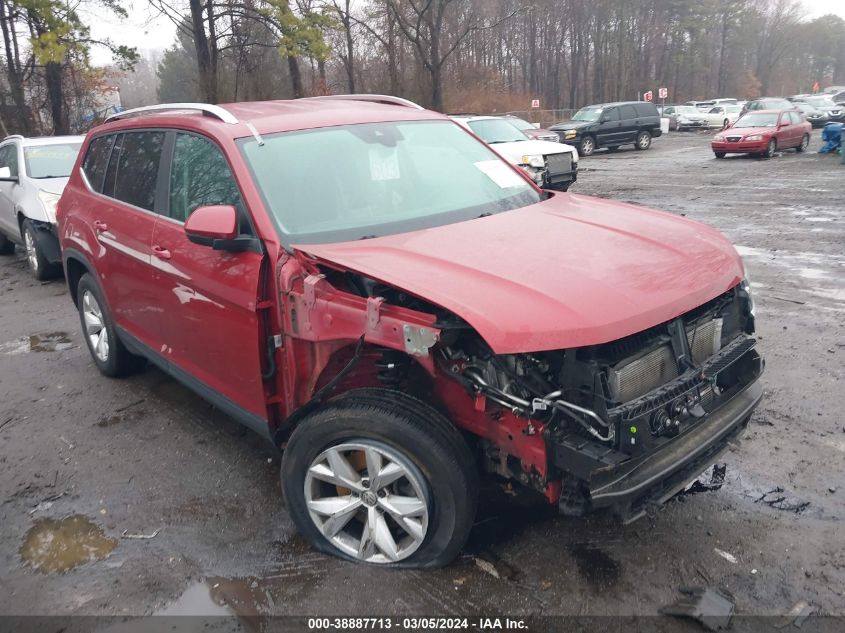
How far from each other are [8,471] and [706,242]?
4.19 metres

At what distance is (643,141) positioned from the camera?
2727 cm

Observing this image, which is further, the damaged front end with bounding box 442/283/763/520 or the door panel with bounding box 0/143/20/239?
the door panel with bounding box 0/143/20/239

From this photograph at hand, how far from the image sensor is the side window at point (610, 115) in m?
26.1

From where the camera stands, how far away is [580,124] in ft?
85.7

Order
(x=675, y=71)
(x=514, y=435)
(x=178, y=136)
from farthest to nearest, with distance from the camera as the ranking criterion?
1. (x=675, y=71)
2. (x=178, y=136)
3. (x=514, y=435)

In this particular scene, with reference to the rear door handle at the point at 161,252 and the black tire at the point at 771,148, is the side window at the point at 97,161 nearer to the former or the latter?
the rear door handle at the point at 161,252

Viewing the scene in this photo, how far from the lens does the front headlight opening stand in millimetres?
8211

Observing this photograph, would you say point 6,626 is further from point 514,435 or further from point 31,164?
point 31,164

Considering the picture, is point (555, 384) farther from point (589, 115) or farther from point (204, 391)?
point (589, 115)

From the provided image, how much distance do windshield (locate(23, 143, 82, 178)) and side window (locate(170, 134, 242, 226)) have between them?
20.7 ft

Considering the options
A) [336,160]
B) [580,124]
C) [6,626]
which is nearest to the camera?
[6,626]

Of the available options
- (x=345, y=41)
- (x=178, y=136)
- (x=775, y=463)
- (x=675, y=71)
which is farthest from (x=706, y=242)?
(x=675, y=71)

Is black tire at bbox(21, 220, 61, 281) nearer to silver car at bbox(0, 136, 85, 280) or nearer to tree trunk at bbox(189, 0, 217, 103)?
silver car at bbox(0, 136, 85, 280)

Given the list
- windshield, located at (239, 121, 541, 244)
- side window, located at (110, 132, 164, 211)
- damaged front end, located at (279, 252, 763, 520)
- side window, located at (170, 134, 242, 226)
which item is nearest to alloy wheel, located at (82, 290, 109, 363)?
side window, located at (110, 132, 164, 211)
